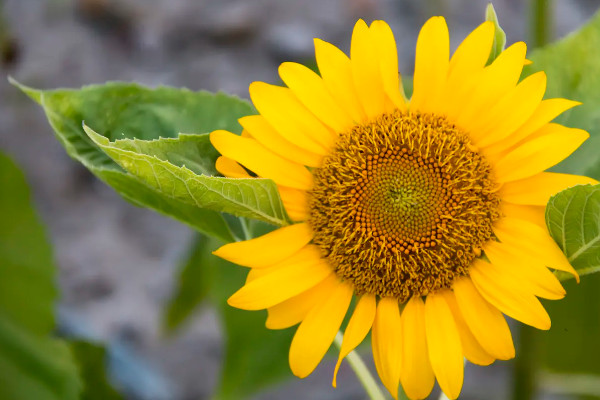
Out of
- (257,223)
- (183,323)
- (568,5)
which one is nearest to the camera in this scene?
(257,223)

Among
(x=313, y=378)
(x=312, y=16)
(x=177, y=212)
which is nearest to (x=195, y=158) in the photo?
(x=177, y=212)

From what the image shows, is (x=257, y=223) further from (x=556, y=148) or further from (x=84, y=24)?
(x=84, y=24)

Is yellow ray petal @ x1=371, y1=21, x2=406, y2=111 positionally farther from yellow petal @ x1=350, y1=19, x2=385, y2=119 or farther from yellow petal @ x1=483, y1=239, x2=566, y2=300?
yellow petal @ x1=483, y1=239, x2=566, y2=300

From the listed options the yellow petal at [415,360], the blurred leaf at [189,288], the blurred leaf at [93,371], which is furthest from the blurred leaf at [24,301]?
the yellow petal at [415,360]

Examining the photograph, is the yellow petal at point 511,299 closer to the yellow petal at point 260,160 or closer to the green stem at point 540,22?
the yellow petal at point 260,160

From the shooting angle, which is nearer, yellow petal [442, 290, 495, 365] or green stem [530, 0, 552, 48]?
yellow petal [442, 290, 495, 365]

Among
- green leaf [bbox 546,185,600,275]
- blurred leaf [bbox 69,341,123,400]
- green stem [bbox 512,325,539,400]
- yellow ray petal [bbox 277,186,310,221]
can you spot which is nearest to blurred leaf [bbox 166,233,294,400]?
blurred leaf [bbox 69,341,123,400]
